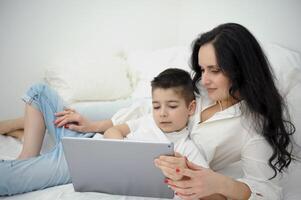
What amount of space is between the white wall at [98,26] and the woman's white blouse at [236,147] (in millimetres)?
708

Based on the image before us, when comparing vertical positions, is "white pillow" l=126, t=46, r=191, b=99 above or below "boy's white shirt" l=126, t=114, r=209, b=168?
above

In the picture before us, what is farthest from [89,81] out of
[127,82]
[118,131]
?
[118,131]

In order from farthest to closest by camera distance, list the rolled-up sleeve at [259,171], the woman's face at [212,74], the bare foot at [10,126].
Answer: the bare foot at [10,126] → the woman's face at [212,74] → the rolled-up sleeve at [259,171]

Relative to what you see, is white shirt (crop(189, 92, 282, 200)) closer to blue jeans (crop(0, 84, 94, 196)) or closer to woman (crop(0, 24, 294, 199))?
woman (crop(0, 24, 294, 199))

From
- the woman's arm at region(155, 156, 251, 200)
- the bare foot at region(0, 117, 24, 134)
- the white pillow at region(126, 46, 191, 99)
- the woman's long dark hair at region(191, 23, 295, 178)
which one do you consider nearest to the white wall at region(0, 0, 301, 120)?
the white pillow at region(126, 46, 191, 99)

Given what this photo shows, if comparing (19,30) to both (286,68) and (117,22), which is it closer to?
(117,22)

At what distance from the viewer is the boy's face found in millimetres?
1115

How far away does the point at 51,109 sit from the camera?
1280 mm

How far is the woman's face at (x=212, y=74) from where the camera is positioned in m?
1.02

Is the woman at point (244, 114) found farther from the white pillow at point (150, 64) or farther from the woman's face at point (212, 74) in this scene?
the white pillow at point (150, 64)

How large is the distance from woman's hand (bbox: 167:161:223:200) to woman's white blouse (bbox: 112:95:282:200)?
0.15m

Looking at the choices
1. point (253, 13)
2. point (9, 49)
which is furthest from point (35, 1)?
point (253, 13)

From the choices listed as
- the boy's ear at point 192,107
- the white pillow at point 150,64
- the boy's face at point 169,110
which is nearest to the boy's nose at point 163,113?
the boy's face at point 169,110

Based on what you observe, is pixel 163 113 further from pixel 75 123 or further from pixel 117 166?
pixel 75 123
